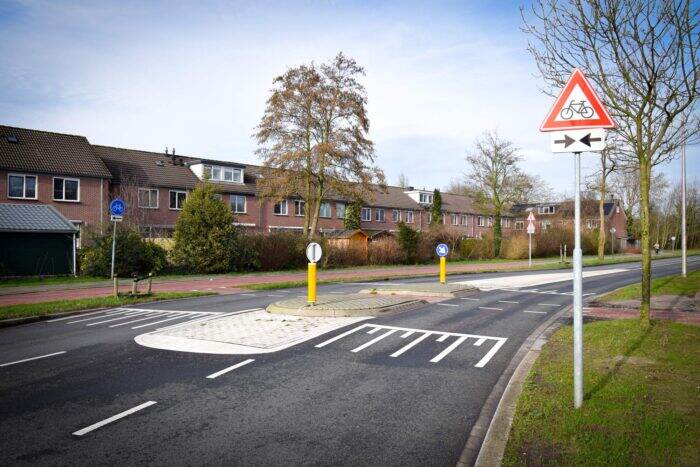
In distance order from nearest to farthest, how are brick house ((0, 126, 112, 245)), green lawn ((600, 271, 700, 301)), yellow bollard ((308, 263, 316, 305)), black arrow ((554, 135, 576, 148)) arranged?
black arrow ((554, 135, 576, 148)) → yellow bollard ((308, 263, 316, 305)) → green lawn ((600, 271, 700, 301)) → brick house ((0, 126, 112, 245))

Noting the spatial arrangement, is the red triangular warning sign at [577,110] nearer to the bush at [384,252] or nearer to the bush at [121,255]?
the bush at [121,255]

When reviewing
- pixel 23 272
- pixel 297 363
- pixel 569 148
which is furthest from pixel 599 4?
pixel 23 272

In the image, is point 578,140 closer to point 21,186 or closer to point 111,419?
point 111,419

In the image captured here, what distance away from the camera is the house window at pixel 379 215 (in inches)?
2320

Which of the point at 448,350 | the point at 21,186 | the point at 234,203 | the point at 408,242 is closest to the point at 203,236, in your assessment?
the point at 21,186

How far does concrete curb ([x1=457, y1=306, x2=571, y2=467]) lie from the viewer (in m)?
4.40

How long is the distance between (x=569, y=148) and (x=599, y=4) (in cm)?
550

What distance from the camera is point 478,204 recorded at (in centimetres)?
5212

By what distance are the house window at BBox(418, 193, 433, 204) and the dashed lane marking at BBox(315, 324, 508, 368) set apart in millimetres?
57904

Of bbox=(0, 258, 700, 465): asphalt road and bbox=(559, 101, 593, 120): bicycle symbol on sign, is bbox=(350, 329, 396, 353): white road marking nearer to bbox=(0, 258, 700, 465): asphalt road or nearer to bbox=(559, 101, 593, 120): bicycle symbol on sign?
bbox=(0, 258, 700, 465): asphalt road

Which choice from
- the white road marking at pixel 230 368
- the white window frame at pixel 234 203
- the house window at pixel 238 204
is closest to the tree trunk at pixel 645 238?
the white road marking at pixel 230 368

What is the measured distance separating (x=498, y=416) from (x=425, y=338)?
431 cm

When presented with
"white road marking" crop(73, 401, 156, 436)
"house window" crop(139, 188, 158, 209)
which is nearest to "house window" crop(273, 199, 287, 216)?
"house window" crop(139, 188, 158, 209)

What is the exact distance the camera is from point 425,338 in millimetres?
9625
